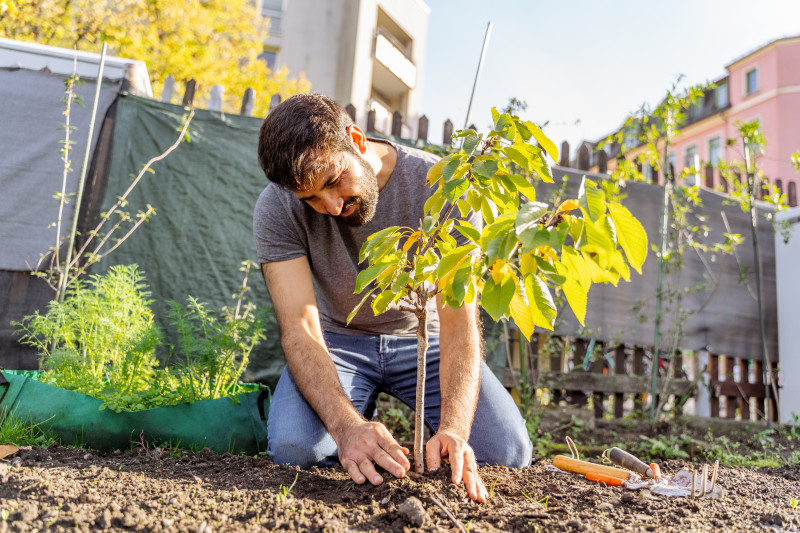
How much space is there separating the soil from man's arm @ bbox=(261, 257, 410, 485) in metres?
0.07

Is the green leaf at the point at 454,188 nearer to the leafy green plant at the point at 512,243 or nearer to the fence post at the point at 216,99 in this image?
the leafy green plant at the point at 512,243

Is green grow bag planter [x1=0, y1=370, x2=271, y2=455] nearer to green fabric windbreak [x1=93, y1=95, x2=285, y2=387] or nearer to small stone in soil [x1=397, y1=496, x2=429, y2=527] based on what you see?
small stone in soil [x1=397, y1=496, x2=429, y2=527]

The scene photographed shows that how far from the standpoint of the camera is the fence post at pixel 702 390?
150 inches

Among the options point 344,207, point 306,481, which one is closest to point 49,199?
point 344,207

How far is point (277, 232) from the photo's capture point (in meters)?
2.15

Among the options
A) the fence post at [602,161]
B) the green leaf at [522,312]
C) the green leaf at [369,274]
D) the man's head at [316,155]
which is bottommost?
the green leaf at [522,312]

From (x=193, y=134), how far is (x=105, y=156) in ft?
1.74

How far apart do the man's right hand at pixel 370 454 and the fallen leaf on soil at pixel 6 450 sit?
942mm

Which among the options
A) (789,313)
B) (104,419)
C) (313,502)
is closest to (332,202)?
(313,502)

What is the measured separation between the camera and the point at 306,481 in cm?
150

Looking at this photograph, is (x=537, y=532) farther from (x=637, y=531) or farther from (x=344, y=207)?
(x=344, y=207)

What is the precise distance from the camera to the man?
1611 millimetres

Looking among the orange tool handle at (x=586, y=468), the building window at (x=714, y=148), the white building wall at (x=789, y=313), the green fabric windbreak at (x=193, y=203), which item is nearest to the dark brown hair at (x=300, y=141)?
the orange tool handle at (x=586, y=468)

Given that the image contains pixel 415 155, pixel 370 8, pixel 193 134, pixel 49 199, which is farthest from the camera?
pixel 370 8
